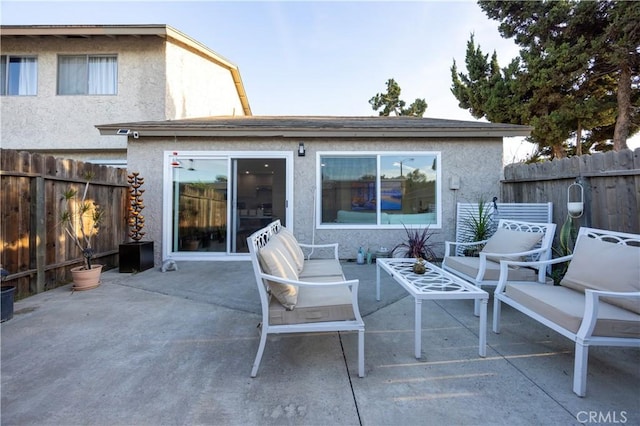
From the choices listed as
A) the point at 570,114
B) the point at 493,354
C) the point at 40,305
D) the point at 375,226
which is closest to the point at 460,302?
the point at 493,354

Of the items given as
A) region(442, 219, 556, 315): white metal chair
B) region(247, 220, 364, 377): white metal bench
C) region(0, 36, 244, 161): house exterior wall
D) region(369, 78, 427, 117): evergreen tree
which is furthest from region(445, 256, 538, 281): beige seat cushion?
region(369, 78, 427, 117): evergreen tree

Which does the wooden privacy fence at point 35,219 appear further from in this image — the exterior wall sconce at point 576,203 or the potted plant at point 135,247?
the exterior wall sconce at point 576,203

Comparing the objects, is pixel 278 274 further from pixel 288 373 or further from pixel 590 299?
pixel 590 299

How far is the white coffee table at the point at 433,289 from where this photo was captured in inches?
87.3

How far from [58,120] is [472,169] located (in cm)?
1116

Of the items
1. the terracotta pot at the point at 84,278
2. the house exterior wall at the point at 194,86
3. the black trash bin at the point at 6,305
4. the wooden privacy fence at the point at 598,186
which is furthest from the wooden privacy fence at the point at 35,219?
the wooden privacy fence at the point at 598,186

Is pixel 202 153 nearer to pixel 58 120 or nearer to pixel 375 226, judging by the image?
pixel 375 226

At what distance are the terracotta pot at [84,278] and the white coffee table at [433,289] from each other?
422 centimetres

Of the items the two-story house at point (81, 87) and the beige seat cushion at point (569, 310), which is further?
the two-story house at point (81, 87)

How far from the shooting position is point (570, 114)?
9.51 metres

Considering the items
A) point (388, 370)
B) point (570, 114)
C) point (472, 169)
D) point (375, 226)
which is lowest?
point (388, 370)

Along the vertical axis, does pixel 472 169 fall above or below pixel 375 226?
above

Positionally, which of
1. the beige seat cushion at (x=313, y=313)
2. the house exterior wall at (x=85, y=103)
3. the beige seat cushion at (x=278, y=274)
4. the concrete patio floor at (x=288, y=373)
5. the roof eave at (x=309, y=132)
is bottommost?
the concrete patio floor at (x=288, y=373)

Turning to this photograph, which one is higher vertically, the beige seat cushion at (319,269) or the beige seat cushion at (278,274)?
the beige seat cushion at (278,274)
